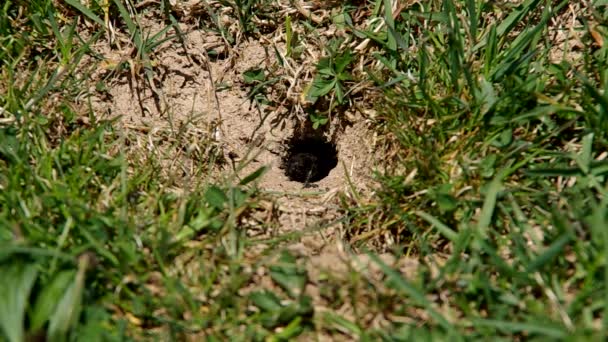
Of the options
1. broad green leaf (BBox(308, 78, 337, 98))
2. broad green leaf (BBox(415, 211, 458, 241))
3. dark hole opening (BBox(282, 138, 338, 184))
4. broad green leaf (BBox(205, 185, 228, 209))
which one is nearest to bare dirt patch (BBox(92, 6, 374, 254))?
dark hole opening (BBox(282, 138, 338, 184))

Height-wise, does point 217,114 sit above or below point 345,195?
above

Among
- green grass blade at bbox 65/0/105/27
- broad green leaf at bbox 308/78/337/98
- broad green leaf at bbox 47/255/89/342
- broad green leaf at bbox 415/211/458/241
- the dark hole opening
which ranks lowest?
broad green leaf at bbox 47/255/89/342

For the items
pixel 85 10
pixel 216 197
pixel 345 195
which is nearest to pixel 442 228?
pixel 345 195

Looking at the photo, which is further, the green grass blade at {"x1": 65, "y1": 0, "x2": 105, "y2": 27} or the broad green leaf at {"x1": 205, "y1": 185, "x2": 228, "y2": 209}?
the green grass blade at {"x1": 65, "y1": 0, "x2": 105, "y2": 27}

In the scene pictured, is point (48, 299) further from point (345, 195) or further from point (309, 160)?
point (309, 160)

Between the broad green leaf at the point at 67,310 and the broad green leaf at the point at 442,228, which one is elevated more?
the broad green leaf at the point at 442,228

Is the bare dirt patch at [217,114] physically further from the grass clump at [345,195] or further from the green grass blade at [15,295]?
the green grass blade at [15,295]

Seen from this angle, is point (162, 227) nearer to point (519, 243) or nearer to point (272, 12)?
point (519, 243)

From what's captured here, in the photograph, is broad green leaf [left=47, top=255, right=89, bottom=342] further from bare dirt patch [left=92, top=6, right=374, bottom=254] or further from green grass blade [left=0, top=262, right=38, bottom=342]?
bare dirt patch [left=92, top=6, right=374, bottom=254]

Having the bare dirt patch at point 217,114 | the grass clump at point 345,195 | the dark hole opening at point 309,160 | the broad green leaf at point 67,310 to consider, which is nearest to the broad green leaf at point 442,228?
the grass clump at point 345,195
